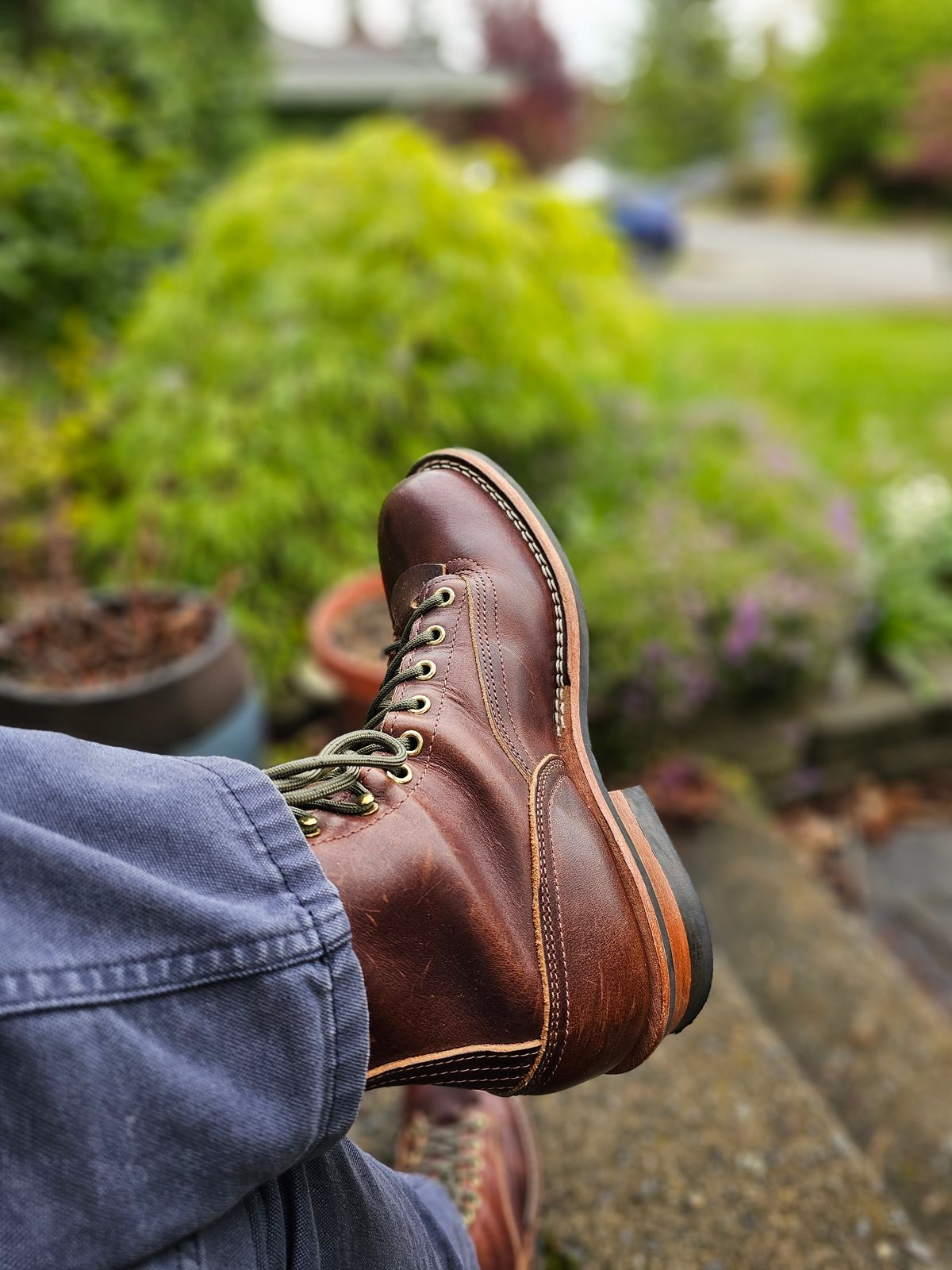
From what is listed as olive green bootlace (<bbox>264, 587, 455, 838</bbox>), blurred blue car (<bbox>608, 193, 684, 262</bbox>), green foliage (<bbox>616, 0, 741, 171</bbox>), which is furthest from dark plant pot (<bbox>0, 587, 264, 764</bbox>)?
green foliage (<bbox>616, 0, 741, 171</bbox>)

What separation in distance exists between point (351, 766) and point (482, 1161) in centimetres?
61

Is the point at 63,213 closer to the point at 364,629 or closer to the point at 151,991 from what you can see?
the point at 364,629

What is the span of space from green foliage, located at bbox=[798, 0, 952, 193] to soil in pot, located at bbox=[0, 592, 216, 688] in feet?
70.3

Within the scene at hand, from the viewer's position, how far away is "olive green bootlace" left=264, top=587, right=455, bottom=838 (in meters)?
0.91

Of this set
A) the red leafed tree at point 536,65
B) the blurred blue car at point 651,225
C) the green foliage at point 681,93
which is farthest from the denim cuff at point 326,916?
the green foliage at point 681,93

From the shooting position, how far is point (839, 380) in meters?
5.66

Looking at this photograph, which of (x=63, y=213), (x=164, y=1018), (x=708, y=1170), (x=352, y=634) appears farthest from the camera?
(x=63, y=213)

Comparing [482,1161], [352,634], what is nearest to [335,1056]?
[482,1161]

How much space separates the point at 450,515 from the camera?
4.20ft

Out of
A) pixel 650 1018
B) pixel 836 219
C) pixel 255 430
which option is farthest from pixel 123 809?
pixel 836 219

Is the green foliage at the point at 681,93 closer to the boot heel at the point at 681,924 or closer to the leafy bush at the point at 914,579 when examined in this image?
the leafy bush at the point at 914,579

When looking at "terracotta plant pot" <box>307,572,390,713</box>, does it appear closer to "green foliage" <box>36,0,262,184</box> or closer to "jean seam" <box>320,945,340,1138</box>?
"jean seam" <box>320,945,340,1138</box>

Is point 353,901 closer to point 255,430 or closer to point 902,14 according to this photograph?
point 255,430

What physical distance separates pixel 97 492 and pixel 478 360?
49.0 inches
